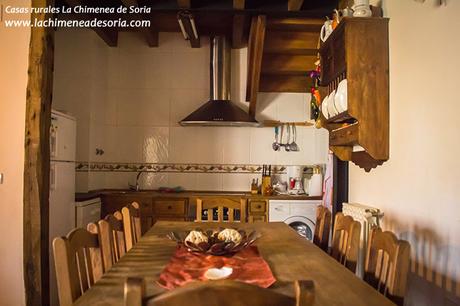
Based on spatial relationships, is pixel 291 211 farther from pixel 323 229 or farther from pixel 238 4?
pixel 238 4

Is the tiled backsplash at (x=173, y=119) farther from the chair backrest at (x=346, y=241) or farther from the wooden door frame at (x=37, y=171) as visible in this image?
the chair backrest at (x=346, y=241)

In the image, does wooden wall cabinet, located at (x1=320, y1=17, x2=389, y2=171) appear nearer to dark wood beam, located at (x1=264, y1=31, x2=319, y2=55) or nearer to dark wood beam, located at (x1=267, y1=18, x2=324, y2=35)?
dark wood beam, located at (x1=267, y1=18, x2=324, y2=35)

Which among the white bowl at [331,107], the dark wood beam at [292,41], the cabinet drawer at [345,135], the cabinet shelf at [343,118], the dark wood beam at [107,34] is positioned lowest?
the cabinet drawer at [345,135]

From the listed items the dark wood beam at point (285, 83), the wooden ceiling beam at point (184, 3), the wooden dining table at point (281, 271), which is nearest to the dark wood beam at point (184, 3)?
the wooden ceiling beam at point (184, 3)

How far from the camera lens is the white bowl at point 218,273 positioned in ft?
4.20

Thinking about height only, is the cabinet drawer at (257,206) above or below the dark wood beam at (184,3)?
below

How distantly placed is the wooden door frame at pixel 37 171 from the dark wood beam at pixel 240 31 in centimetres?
182

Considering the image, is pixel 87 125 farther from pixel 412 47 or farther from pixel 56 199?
pixel 412 47

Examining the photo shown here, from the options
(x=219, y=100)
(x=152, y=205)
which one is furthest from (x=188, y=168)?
(x=219, y=100)

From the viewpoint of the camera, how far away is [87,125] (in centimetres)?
415

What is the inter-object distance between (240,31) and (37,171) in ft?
8.31

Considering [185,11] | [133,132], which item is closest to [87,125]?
[133,132]

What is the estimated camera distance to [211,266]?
1.44 meters

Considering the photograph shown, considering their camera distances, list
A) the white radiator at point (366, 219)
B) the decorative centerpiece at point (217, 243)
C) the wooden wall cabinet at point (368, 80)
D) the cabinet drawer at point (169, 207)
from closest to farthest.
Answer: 1. the decorative centerpiece at point (217, 243)
2. the wooden wall cabinet at point (368, 80)
3. the white radiator at point (366, 219)
4. the cabinet drawer at point (169, 207)
